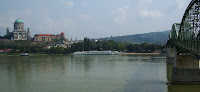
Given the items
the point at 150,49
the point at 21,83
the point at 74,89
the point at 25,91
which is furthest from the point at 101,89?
the point at 150,49

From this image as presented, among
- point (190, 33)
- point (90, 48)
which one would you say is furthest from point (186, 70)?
point (90, 48)

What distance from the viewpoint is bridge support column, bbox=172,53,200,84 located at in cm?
2562

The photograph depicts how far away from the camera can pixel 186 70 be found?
26.0 metres

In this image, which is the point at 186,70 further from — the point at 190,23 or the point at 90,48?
the point at 90,48

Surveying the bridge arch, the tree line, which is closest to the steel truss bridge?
the bridge arch

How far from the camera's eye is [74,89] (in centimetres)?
2609

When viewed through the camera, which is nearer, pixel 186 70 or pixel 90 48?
pixel 186 70

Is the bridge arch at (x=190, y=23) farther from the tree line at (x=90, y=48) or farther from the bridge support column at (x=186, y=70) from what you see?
the tree line at (x=90, y=48)

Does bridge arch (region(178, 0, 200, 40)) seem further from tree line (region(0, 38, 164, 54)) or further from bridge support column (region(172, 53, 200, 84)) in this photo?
tree line (region(0, 38, 164, 54))

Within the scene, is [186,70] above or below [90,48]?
below

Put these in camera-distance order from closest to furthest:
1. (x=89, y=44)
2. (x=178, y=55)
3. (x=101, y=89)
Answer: (x=101, y=89) → (x=178, y=55) → (x=89, y=44)

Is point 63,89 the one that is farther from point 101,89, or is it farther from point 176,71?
point 176,71

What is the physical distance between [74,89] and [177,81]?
9935 millimetres

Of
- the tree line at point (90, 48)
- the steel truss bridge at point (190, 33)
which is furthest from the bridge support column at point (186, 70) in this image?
the tree line at point (90, 48)
